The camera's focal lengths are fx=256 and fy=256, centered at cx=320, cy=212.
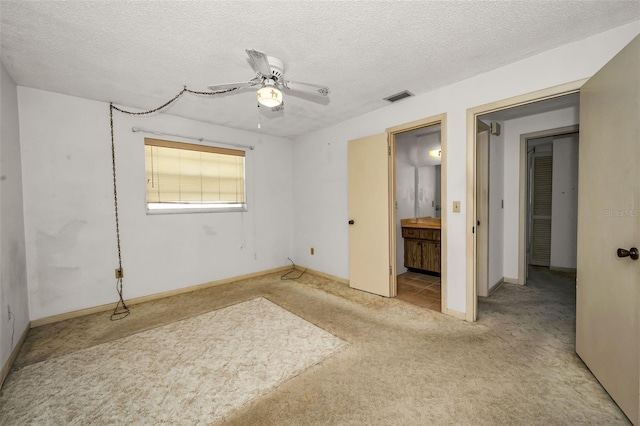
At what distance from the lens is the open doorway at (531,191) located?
345cm

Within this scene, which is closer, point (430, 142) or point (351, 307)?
point (351, 307)

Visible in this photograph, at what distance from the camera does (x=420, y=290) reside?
359 centimetres

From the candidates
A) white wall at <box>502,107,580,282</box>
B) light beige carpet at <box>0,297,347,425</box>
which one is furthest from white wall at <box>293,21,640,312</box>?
white wall at <box>502,107,580,282</box>

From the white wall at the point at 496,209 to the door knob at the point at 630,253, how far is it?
213cm

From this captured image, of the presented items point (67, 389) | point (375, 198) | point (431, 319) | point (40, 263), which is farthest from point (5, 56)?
point (431, 319)

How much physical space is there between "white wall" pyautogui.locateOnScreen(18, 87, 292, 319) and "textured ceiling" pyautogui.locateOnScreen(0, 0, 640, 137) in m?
0.41

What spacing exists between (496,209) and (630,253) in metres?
2.46

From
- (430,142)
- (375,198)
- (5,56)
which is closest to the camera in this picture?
(5,56)

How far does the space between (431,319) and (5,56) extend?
4.48 m

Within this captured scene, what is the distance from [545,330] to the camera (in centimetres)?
244

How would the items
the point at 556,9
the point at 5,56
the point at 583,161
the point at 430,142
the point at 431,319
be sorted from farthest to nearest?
the point at 430,142 < the point at 431,319 < the point at 5,56 < the point at 583,161 < the point at 556,9

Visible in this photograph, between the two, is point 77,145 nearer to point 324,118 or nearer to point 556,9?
point 324,118

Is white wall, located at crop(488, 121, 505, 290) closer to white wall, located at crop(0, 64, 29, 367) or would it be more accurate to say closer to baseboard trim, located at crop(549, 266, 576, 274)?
baseboard trim, located at crop(549, 266, 576, 274)

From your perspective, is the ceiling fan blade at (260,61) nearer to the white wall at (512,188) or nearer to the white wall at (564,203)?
the white wall at (512,188)
